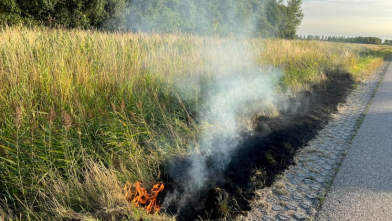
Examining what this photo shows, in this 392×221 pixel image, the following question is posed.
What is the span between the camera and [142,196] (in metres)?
2.75

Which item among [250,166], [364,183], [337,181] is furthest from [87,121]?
[364,183]

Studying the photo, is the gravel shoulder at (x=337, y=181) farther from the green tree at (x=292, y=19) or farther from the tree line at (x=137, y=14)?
the green tree at (x=292, y=19)

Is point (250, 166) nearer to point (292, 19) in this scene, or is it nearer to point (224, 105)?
point (224, 105)

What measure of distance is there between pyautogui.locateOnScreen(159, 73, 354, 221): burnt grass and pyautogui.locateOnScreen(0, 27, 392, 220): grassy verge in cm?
50

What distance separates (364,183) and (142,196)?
2.58 meters

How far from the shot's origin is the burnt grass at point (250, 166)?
271 centimetres

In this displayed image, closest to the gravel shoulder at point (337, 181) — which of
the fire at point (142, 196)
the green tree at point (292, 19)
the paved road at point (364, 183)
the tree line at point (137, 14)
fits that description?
the paved road at point (364, 183)

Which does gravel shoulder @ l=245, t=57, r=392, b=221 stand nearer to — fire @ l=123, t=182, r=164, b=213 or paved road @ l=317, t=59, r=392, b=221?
paved road @ l=317, t=59, r=392, b=221

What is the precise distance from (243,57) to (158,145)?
5340 millimetres

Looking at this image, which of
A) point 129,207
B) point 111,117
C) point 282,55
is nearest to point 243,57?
point 282,55

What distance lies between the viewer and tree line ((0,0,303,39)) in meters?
13.8

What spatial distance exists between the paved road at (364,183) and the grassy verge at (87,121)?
6.24 ft

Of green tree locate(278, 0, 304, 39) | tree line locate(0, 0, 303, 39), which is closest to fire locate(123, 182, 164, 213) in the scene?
tree line locate(0, 0, 303, 39)

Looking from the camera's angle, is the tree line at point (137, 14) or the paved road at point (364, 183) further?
the tree line at point (137, 14)
